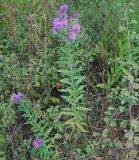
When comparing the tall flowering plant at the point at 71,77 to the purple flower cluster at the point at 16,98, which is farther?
the purple flower cluster at the point at 16,98

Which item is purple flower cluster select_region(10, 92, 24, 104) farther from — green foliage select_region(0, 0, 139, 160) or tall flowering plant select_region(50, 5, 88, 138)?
tall flowering plant select_region(50, 5, 88, 138)

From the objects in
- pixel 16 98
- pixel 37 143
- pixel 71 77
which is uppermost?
pixel 71 77

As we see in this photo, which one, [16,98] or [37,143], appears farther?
[16,98]

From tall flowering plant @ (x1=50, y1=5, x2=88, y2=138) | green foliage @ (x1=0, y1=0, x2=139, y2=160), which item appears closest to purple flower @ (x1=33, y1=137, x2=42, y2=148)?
green foliage @ (x1=0, y1=0, x2=139, y2=160)

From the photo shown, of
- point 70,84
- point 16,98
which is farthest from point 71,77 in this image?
point 16,98

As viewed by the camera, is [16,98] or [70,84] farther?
[16,98]

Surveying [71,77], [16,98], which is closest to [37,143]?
[16,98]

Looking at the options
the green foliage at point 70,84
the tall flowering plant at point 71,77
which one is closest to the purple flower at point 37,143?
the green foliage at point 70,84

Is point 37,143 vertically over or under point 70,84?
under

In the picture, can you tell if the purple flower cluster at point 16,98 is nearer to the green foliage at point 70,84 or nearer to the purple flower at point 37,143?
the green foliage at point 70,84

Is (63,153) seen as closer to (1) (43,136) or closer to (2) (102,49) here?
(1) (43,136)

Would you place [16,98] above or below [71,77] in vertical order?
below

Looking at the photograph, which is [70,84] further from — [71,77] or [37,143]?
[37,143]

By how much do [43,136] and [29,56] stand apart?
0.74 meters
